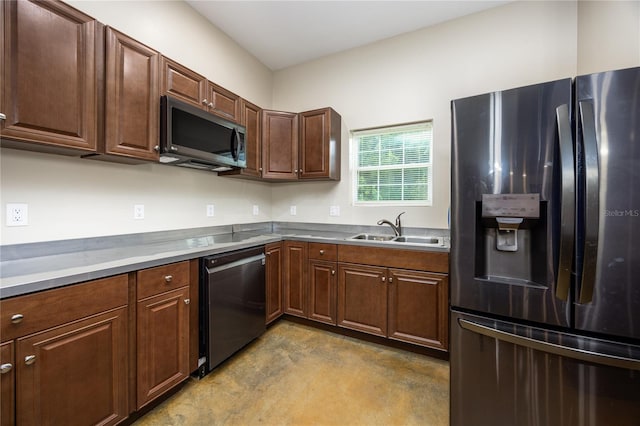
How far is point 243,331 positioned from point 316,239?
1002 millimetres

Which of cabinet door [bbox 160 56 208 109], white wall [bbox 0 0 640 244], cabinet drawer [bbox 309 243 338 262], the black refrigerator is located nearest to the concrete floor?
the black refrigerator

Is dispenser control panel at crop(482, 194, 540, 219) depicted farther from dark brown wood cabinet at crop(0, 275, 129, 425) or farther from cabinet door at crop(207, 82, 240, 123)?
cabinet door at crop(207, 82, 240, 123)

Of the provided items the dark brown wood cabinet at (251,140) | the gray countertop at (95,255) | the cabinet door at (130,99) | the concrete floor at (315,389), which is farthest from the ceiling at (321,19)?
the concrete floor at (315,389)

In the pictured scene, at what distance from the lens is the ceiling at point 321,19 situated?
2285 millimetres

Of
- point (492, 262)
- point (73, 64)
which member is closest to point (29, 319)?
point (73, 64)

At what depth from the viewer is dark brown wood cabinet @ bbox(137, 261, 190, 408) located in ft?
4.73

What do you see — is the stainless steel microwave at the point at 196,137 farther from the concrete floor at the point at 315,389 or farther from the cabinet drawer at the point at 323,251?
the concrete floor at the point at 315,389

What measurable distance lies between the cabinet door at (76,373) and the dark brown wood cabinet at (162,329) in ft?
0.31

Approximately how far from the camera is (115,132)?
1533 millimetres

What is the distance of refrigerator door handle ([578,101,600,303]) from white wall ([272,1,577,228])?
142cm

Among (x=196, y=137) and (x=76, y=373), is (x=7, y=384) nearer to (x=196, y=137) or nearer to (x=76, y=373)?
(x=76, y=373)

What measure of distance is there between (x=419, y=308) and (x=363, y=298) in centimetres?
47

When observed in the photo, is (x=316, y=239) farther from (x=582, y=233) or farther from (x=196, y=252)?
(x=582, y=233)

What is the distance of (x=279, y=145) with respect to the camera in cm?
281
